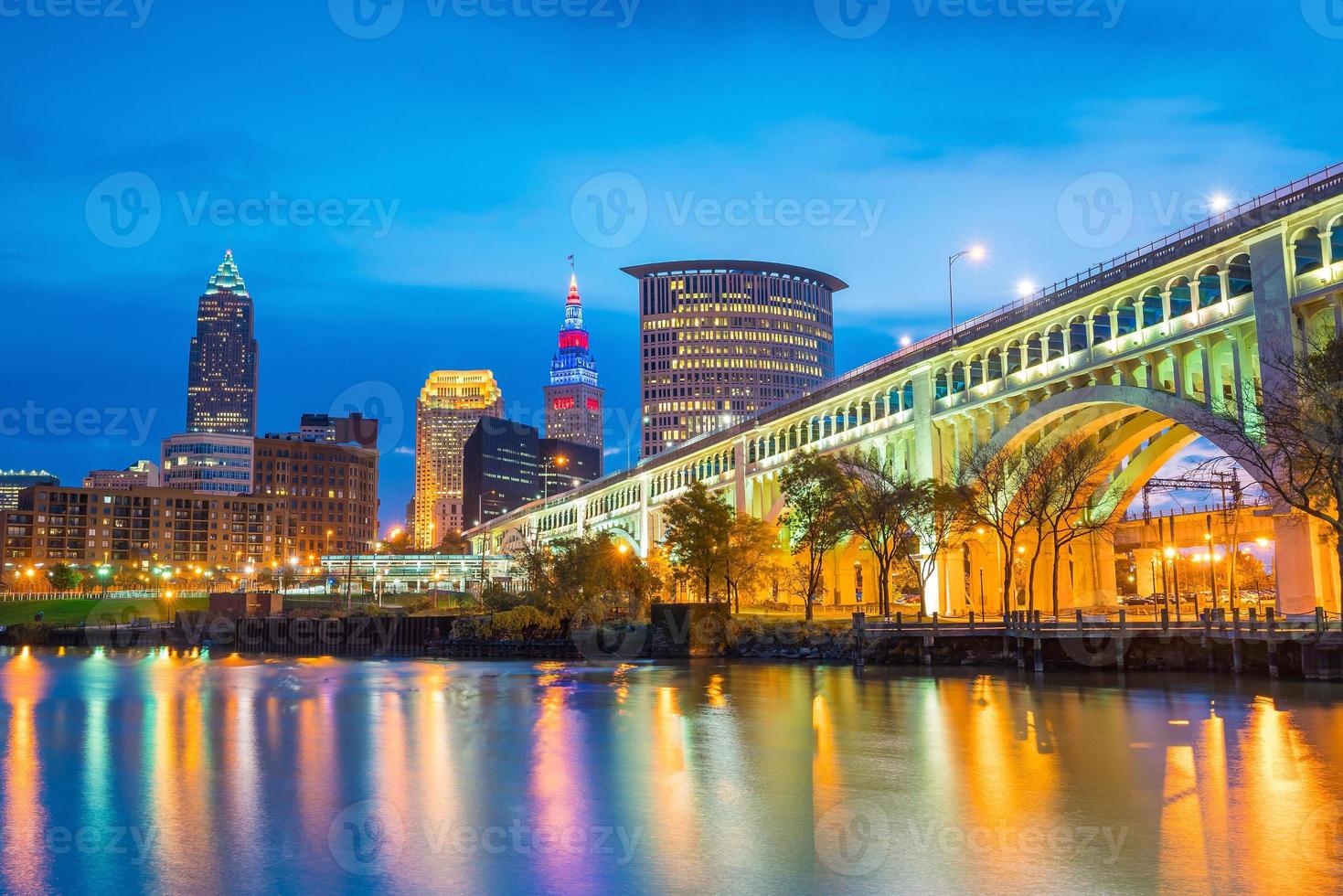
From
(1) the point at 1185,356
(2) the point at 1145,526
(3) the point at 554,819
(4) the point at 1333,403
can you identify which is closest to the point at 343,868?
(3) the point at 554,819

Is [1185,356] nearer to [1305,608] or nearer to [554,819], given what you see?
[1305,608]

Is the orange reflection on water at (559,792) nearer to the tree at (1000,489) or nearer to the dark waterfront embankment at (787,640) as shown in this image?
the dark waterfront embankment at (787,640)

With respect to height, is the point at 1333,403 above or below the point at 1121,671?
above

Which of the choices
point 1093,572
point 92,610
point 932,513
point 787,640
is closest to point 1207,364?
point 932,513

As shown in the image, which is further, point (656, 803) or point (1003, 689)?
point (1003, 689)

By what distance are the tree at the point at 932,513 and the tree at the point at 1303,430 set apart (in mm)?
21317

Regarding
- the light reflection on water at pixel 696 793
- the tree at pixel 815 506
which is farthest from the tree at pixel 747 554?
the light reflection on water at pixel 696 793

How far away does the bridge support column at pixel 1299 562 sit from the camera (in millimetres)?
51969

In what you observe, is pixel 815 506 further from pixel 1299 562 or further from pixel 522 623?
pixel 1299 562

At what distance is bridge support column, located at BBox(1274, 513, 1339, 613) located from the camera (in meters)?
52.0

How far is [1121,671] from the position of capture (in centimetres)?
5288

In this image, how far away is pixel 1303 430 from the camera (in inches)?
1759

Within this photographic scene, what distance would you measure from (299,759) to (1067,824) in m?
20.3

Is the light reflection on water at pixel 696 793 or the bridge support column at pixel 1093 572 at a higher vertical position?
the bridge support column at pixel 1093 572
